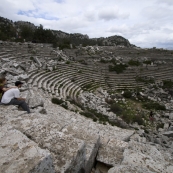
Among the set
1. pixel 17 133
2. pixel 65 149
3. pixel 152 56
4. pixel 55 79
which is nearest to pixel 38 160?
pixel 65 149

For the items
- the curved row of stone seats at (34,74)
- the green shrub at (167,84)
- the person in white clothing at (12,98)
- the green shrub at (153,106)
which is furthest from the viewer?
the green shrub at (167,84)

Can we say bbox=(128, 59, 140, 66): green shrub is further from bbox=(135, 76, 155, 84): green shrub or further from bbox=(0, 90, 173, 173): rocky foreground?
bbox=(0, 90, 173, 173): rocky foreground

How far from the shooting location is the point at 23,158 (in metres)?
1.77

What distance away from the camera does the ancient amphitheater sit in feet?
6.91

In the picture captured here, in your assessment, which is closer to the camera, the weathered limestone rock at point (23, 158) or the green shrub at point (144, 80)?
the weathered limestone rock at point (23, 158)

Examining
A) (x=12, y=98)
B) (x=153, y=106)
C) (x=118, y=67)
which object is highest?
(x=118, y=67)

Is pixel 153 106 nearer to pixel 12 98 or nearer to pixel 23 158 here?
pixel 12 98

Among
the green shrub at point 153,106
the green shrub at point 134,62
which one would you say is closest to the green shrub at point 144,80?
the green shrub at point 134,62

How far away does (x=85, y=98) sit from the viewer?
13.0 metres

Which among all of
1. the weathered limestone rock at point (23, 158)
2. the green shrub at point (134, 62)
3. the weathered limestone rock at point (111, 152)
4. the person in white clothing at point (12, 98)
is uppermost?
the green shrub at point (134, 62)

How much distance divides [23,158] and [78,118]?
18.1 ft

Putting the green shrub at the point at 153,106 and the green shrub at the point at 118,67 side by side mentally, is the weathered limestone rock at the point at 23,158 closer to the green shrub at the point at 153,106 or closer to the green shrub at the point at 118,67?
the green shrub at the point at 153,106

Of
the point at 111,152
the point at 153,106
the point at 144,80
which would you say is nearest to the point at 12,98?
the point at 111,152

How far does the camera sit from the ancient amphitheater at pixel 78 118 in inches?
82.9
